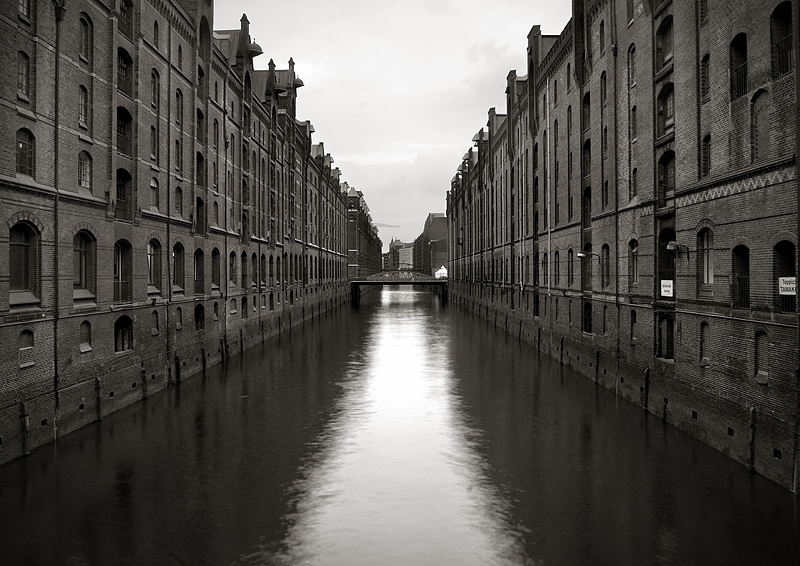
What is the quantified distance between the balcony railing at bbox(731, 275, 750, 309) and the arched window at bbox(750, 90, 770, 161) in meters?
2.66

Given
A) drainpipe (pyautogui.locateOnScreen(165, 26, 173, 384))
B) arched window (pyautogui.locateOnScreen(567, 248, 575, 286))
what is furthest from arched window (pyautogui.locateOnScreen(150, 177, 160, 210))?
arched window (pyautogui.locateOnScreen(567, 248, 575, 286))

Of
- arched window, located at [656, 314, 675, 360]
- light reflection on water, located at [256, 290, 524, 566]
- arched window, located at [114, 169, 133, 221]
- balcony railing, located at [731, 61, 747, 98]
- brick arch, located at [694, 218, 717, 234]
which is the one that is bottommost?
light reflection on water, located at [256, 290, 524, 566]

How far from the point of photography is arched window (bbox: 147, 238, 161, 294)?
71.6ft

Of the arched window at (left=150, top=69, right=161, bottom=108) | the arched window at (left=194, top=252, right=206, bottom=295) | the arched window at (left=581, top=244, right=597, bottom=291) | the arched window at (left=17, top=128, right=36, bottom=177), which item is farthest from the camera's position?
the arched window at (left=194, top=252, right=206, bottom=295)

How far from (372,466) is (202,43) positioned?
21592 mm

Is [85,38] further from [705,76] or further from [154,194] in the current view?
[705,76]

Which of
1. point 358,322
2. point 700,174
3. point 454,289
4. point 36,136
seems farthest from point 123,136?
point 454,289

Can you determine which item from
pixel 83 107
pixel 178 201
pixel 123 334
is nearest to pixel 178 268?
pixel 178 201

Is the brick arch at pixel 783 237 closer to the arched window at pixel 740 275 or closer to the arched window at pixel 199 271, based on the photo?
the arched window at pixel 740 275

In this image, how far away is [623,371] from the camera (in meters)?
20.5

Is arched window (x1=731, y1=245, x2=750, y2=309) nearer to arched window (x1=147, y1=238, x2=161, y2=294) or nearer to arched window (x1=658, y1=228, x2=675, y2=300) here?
arched window (x1=658, y1=228, x2=675, y2=300)

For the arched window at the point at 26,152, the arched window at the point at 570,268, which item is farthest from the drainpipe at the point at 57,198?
the arched window at the point at 570,268

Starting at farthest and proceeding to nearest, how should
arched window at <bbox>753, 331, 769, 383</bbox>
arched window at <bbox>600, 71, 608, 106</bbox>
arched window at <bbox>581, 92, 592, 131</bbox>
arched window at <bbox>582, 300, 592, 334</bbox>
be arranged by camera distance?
arched window at <bbox>581, 92, 592, 131</bbox>, arched window at <bbox>582, 300, 592, 334</bbox>, arched window at <bbox>600, 71, 608, 106</bbox>, arched window at <bbox>753, 331, 769, 383</bbox>

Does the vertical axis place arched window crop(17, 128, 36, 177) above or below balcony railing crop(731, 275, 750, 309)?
above
